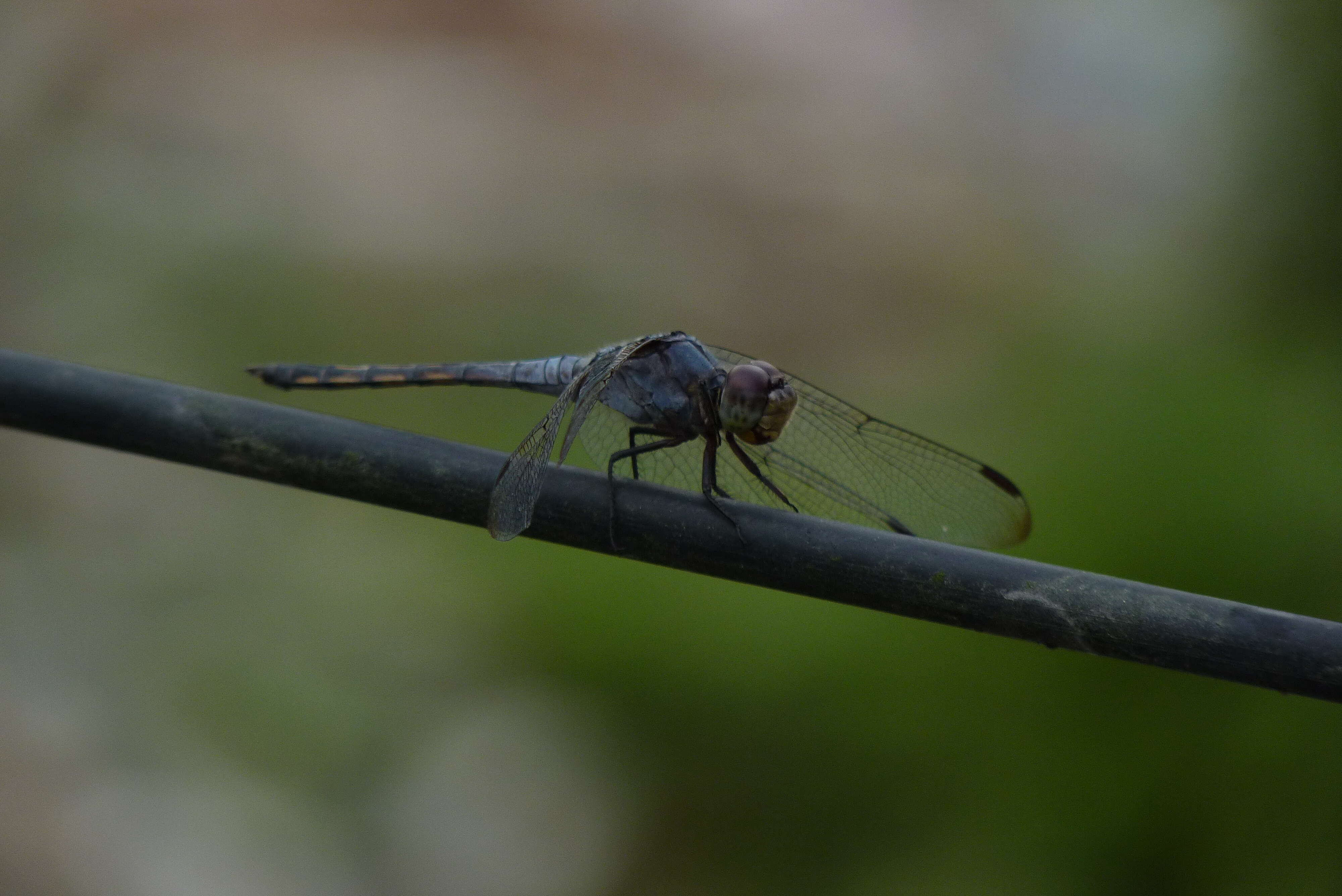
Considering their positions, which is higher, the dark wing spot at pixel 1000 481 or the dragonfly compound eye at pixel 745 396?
the dragonfly compound eye at pixel 745 396

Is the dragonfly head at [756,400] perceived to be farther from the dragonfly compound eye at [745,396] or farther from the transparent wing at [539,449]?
the transparent wing at [539,449]

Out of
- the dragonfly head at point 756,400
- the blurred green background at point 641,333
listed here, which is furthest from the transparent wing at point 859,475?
the blurred green background at point 641,333

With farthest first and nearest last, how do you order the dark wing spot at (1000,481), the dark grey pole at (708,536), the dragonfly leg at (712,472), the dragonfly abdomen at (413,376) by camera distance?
1. the dragonfly abdomen at (413,376)
2. the dark wing spot at (1000,481)
3. the dragonfly leg at (712,472)
4. the dark grey pole at (708,536)

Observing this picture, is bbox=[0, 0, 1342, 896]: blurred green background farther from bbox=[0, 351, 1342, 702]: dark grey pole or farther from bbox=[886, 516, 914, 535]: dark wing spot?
bbox=[0, 351, 1342, 702]: dark grey pole

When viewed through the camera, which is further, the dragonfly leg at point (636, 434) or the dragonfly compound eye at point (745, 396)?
the dragonfly leg at point (636, 434)

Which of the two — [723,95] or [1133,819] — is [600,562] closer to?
[1133,819]

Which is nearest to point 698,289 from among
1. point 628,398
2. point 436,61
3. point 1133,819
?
point 436,61

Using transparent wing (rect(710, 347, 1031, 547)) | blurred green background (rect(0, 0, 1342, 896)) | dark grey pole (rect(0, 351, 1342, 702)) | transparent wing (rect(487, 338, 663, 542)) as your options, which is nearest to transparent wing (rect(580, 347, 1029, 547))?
transparent wing (rect(710, 347, 1031, 547))
